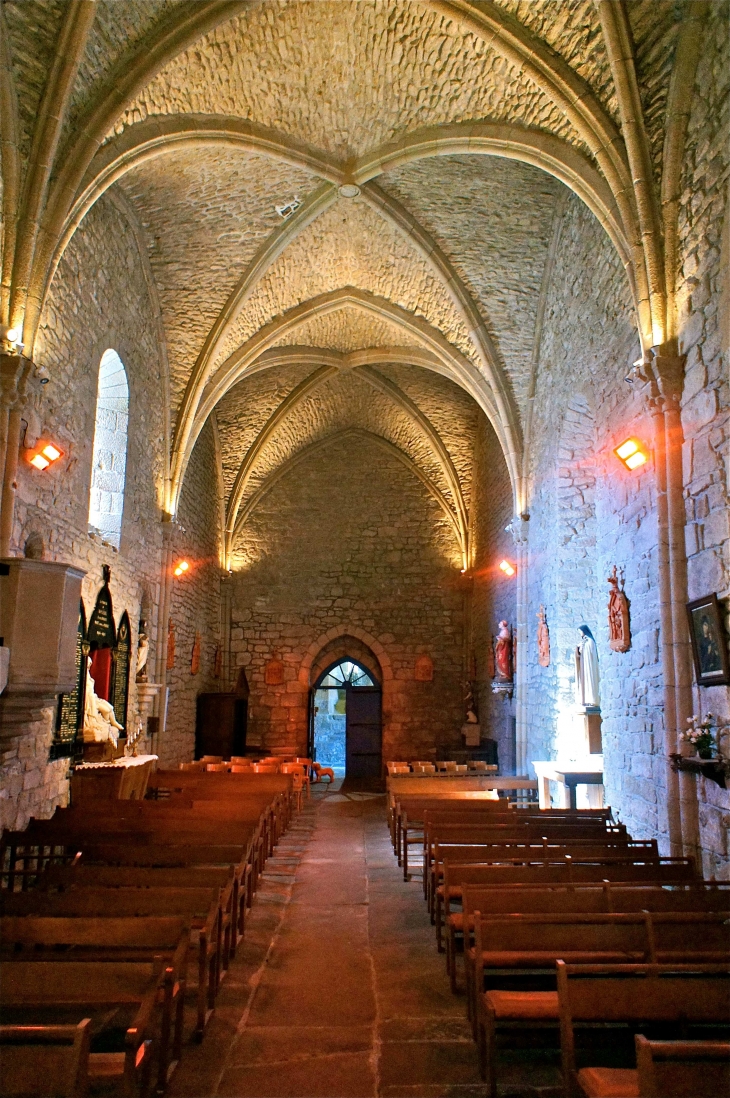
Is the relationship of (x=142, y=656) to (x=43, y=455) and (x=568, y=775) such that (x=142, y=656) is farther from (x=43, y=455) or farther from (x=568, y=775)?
(x=568, y=775)

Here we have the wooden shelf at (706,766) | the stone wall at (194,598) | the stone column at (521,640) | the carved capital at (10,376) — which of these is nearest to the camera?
the wooden shelf at (706,766)

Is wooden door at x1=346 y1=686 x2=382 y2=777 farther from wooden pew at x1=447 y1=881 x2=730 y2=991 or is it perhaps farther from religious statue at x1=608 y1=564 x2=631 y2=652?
wooden pew at x1=447 y1=881 x2=730 y2=991

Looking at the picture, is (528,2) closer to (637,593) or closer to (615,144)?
(615,144)

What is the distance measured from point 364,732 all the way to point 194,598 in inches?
200

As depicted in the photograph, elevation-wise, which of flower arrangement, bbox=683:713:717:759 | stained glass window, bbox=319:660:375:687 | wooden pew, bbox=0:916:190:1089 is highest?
stained glass window, bbox=319:660:375:687

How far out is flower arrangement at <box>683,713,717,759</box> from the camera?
17.3 feet

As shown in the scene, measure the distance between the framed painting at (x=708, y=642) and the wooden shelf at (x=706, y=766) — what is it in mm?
526

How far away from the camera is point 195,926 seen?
3906 mm

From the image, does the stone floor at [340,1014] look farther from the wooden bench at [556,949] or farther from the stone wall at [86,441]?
the stone wall at [86,441]

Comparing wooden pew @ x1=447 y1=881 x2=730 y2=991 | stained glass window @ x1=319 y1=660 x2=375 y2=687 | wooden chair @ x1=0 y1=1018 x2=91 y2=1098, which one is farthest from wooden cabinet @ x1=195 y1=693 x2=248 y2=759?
wooden chair @ x1=0 y1=1018 x2=91 y2=1098

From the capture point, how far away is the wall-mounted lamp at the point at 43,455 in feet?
21.0

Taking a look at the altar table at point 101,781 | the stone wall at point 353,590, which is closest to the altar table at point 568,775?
the altar table at point 101,781

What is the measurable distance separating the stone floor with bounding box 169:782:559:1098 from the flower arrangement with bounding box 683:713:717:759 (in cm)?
222

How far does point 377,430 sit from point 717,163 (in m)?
11.9
